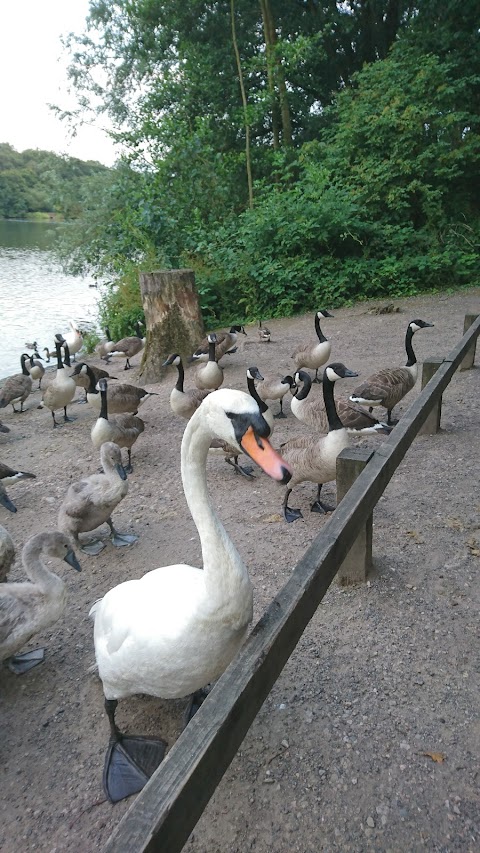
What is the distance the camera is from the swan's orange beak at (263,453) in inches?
79.4

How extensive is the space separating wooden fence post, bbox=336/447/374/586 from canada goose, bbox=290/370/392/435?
84.5 inches

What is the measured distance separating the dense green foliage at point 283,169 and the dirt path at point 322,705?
406 inches

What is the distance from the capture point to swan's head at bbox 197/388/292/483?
6.75 feet

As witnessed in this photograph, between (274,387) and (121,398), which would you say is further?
(121,398)

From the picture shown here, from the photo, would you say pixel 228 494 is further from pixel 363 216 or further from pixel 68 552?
pixel 363 216

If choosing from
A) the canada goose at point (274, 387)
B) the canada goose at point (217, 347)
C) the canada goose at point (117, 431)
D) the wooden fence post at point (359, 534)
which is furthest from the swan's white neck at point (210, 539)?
the canada goose at point (217, 347)

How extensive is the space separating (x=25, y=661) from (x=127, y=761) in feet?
3.80

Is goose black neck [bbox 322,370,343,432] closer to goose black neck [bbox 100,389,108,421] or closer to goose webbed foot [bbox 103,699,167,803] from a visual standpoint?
goose black neck [bbox 100,389,108,421]

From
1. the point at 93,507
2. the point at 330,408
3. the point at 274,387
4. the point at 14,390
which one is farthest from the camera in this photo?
the point at 14,390

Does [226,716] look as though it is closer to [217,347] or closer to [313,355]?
[313,355]

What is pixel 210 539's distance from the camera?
2.42 m

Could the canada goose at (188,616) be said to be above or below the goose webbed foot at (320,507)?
above

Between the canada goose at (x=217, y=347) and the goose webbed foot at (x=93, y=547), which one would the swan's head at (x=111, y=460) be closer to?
the goose webbed foot at (x=93, y=547)

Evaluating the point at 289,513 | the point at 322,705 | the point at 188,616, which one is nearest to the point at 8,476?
the point at 289,513
